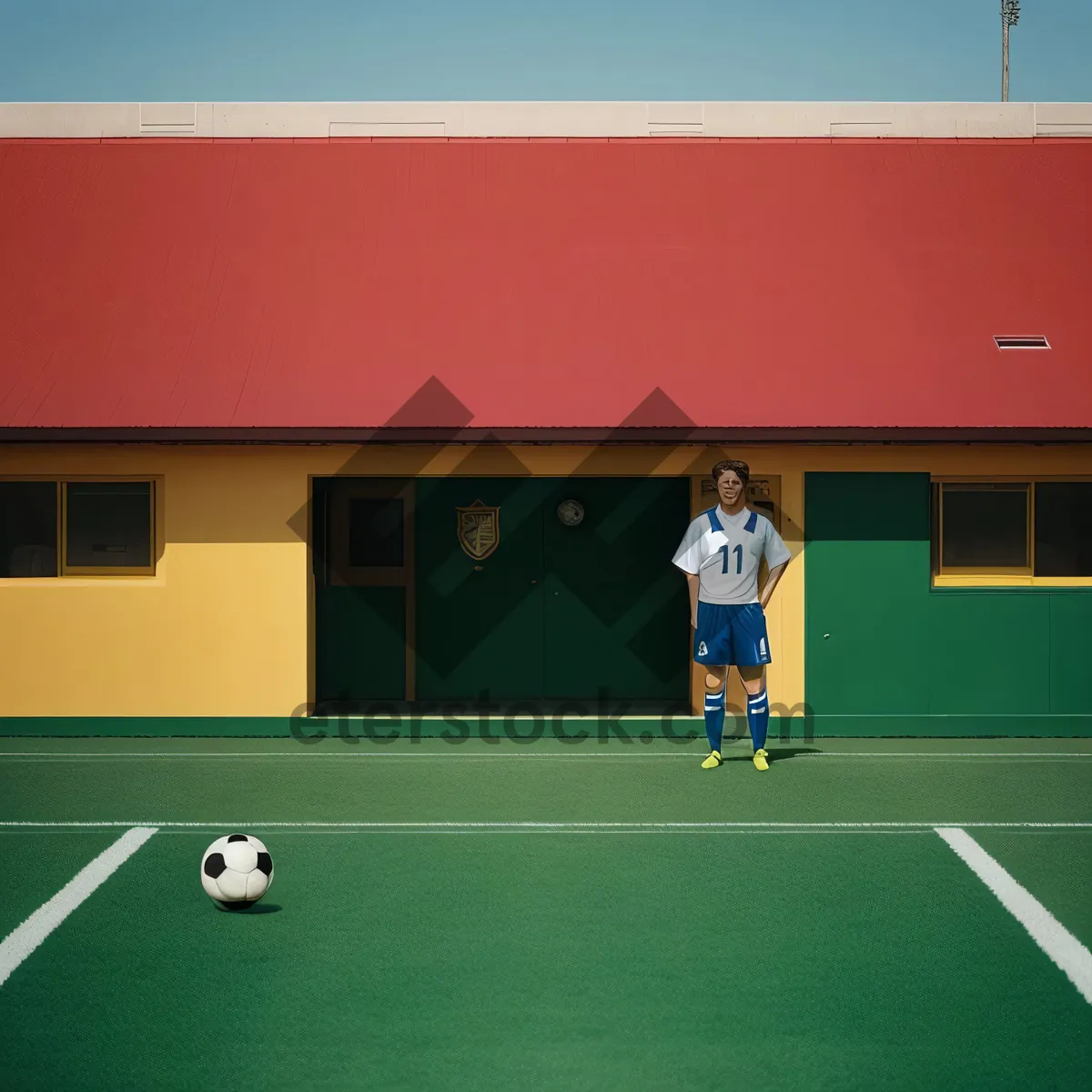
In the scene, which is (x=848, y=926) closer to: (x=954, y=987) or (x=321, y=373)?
(x=954, y=987)

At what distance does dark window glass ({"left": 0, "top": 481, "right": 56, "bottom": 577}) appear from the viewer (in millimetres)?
12016

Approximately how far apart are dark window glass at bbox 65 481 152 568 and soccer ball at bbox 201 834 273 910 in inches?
230

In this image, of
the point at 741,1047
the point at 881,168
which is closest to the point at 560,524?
the point at 881,168

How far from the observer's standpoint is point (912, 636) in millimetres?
11891

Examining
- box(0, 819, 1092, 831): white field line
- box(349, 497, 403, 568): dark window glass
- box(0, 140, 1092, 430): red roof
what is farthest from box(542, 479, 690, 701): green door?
box(0, 819, 1092, 831): white field line

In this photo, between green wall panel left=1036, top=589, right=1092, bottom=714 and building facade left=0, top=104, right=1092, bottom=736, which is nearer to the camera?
building facade left=0, top=104, right=1092, bottom=736

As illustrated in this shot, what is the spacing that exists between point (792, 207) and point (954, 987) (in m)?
9.35

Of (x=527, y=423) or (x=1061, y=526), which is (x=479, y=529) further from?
(x=1061, y=526)

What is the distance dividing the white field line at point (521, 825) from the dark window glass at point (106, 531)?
382 cm

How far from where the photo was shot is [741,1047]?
16.2 ft

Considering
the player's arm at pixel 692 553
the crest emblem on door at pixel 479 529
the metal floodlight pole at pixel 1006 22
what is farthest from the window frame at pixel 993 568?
the metal floodlight pole at pixel 1006 22

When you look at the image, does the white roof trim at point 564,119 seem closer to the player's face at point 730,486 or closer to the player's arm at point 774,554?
the player's face at point 730,486

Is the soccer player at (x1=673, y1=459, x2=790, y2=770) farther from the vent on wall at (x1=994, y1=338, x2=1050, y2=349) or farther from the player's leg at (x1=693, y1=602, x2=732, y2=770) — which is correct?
the vent on wall at (x1=994, y1=338, x2=1050, y2=349)

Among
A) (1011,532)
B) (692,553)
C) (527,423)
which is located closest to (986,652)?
(1011,532)
